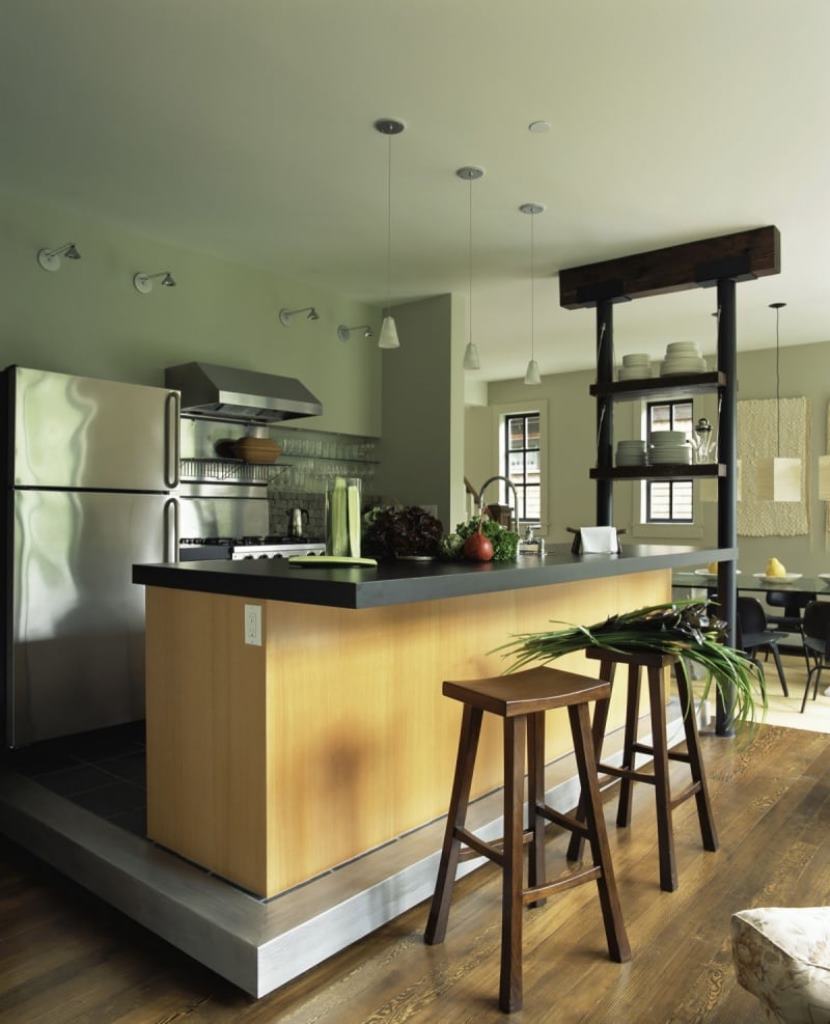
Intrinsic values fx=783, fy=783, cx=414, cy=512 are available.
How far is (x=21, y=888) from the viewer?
2.47 m

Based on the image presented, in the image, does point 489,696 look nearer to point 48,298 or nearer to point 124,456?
point 124,456

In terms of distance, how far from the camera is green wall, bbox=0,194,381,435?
13.7 feet

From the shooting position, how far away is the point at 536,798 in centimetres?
235

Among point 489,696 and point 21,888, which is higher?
point 489,696

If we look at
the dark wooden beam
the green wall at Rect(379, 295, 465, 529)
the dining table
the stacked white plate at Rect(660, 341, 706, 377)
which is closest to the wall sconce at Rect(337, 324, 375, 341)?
the green wall at Rect(379, 295, 465, 529)

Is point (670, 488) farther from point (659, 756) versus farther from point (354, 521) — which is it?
point (354, 521)

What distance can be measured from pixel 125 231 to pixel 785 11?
3.56 metres

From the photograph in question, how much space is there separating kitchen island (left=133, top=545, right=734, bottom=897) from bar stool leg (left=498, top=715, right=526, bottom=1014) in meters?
0.45

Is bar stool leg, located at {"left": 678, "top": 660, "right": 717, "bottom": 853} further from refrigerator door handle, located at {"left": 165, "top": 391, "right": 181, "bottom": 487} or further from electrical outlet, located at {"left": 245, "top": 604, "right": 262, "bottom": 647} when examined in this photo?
refrigerator door handle, located at {"left": 165, "top": 391, "right": 181, "bottom": 487}

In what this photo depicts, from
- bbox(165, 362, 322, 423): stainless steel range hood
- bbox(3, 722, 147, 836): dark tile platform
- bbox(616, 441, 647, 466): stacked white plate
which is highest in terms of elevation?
bbox(165, 362, 322, 423): stainless steel range hood

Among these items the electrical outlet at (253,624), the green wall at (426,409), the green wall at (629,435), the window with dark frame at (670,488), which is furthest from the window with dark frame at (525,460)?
the electrical outlet at (253,624)

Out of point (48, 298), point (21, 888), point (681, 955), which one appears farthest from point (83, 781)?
point (48, 298)

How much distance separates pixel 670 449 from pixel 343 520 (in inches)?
109

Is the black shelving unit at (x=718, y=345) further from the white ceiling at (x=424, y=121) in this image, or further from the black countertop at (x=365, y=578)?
the black countertop at (x=365, y=578)
